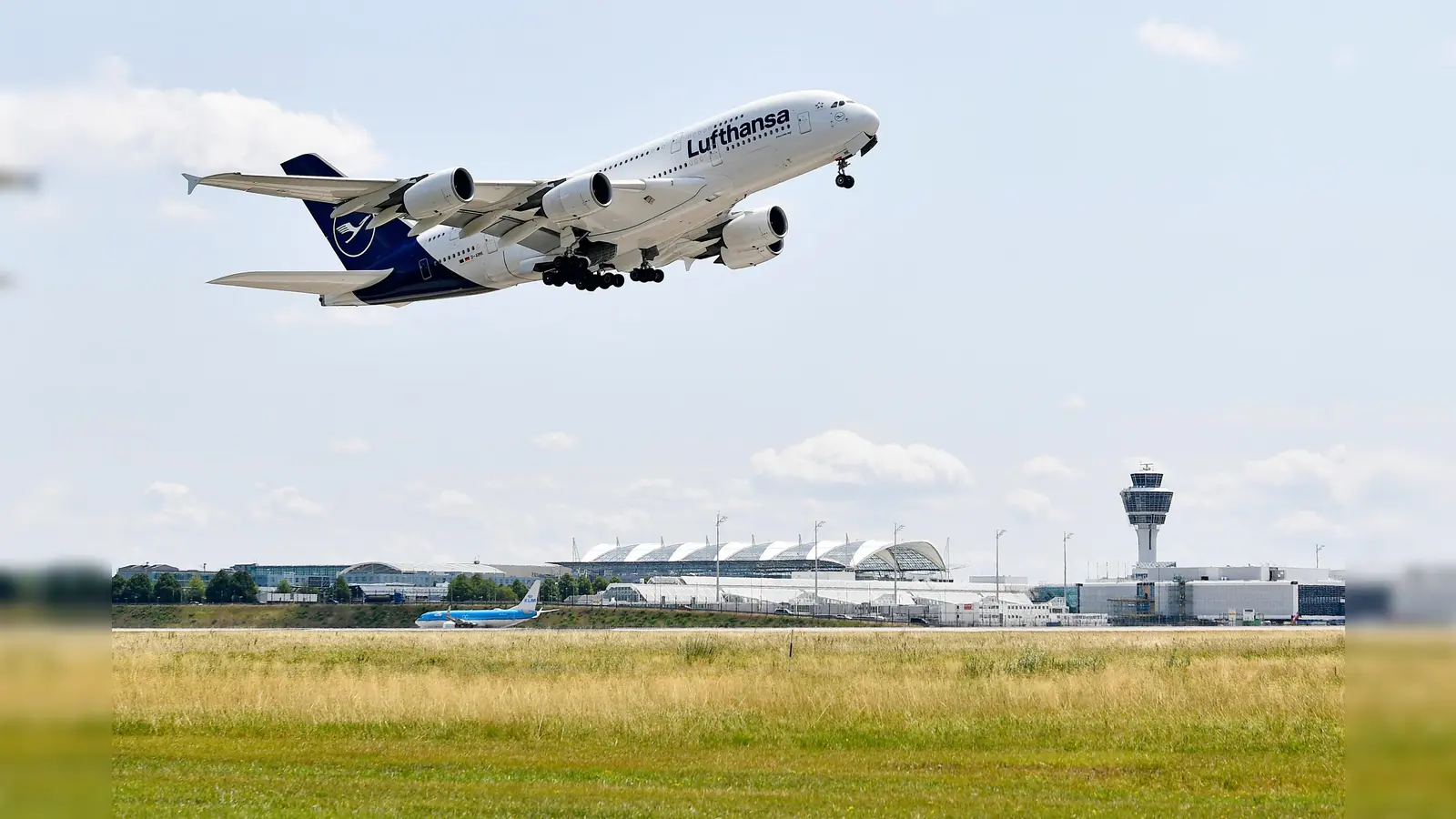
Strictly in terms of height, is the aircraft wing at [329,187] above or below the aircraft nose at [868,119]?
below

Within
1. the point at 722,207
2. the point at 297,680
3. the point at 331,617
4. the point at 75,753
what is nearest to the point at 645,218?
the point at 722,207

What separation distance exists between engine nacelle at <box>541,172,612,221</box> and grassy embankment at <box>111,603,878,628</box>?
2879 inches

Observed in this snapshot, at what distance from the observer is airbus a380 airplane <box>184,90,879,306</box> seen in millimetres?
40375

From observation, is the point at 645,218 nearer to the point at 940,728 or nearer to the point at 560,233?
the point at 560,233

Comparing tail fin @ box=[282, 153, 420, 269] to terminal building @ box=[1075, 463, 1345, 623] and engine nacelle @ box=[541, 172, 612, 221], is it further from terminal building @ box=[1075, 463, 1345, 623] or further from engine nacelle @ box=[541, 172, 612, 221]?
terminal building @ box=[1075, 463, 1345, 623]

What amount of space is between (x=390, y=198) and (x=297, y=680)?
1412 centimetres

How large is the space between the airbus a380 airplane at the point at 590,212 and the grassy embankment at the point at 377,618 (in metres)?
67.0

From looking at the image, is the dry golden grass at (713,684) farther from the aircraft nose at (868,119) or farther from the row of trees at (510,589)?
the row of trees at (510,589)

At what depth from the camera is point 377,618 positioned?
5079 inches

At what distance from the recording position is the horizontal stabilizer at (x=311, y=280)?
4609 cm

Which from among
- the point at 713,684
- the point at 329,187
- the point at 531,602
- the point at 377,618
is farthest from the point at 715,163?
the point at 377,618

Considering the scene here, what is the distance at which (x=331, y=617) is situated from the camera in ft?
410

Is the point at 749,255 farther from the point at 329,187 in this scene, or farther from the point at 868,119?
the point at 329,187

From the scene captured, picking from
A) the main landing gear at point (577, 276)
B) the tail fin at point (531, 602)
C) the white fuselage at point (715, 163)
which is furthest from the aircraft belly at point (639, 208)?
the tail fin at point (531, 602)
